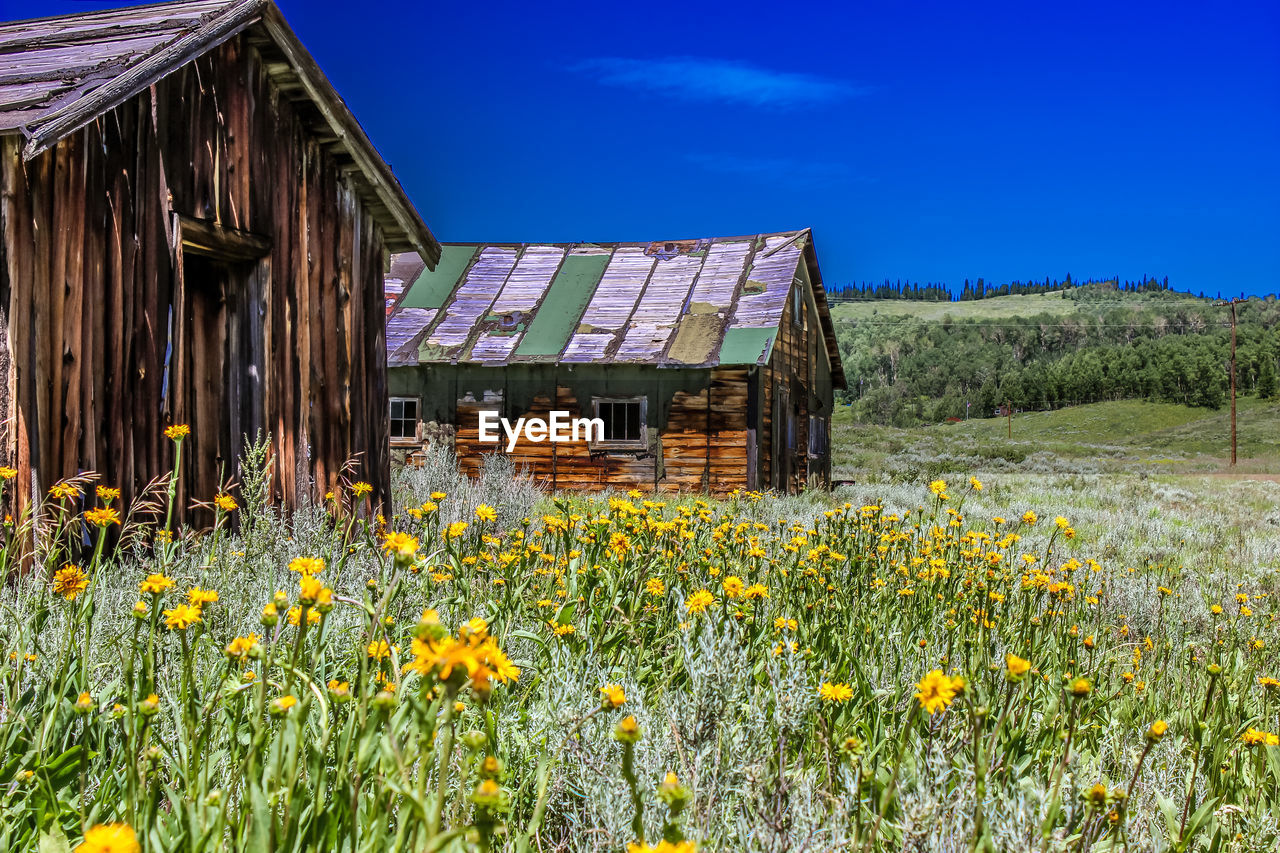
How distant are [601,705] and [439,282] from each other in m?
18.9

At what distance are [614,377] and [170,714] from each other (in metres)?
14.1

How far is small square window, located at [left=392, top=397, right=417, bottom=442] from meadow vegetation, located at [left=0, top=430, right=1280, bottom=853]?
39.0 ft

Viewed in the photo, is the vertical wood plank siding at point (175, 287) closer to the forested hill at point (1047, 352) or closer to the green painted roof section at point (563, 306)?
the green painted roof section at point (563, 306)

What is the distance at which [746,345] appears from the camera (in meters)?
15.9

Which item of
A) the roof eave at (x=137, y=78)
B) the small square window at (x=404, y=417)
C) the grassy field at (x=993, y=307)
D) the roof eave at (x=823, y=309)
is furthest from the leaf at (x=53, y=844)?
the grassy field at (x=993, y=307)

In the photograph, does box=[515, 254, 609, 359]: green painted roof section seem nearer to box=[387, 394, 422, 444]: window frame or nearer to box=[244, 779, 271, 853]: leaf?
box=[387, 394, 422, 444]: window frame

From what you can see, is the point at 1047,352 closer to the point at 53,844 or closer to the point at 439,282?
Result: the point at 439,282

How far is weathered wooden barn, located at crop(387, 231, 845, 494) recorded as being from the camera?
54.0 ft

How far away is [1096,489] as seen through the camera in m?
20.9

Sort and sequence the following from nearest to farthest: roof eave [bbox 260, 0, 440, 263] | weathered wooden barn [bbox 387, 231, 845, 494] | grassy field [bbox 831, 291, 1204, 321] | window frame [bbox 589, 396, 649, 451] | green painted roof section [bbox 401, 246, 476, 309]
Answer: roof eave [bbox 260, 0, 440, 263] < weathered wooden barn [bbox 387, 231, 845, 494] < window frame [bbox 589, 396, 649, 451] < green painted roof section [bbox 401, 246, 476, 309] < grassy field [bbox 831, 291, 1204, 321]

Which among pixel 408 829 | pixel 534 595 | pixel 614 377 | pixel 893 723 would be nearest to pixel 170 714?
pixel 534 595

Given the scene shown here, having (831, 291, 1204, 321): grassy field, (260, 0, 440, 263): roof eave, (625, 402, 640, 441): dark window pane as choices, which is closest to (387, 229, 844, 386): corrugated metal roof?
(625, 402, 640, 441): dark window pane

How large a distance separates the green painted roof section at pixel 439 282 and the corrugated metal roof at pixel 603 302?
0.03m

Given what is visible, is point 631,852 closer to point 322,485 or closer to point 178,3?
point 322,485
